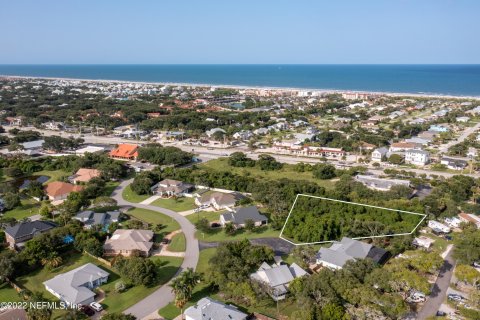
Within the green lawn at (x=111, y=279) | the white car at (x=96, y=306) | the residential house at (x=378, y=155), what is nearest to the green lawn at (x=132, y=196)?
the green lawn at (x=111, y=279)

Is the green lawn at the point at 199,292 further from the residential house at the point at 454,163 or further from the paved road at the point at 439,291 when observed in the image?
the residential house at the point at 454,163

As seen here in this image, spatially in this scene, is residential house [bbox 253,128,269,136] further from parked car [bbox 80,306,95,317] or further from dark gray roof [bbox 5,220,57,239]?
parked car [bbox 80,306,95,317]

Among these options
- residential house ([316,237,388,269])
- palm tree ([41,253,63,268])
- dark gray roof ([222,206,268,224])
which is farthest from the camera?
dark gray roof ([222,206,268,224])

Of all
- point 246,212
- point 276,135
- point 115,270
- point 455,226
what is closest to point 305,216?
point 246,212

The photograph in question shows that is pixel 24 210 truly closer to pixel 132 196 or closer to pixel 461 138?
pixel 132 196

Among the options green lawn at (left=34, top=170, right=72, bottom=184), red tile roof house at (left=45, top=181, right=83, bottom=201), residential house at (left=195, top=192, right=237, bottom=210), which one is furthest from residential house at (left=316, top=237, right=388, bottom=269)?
green lawn at (left=34, top=170, right=72, bottom=184)

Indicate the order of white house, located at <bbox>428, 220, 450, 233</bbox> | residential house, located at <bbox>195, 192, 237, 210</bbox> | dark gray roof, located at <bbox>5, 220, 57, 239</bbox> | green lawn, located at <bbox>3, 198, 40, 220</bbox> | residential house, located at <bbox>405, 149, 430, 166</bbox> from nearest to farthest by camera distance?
dark gray roof, located at <bbox>5, 220, 57, 239</bbox> < white house, located at <bbox>428, 220, 450, 233</bbox> < green lawn, located at <bbox>3, 198, 40, 220</bbox> < residential house, located at <bbox>195, 192, 237, 210</bbox> < residential house, located at <bbox>405, 149, 430, 166</bbox>

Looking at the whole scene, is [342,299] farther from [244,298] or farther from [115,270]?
[115,270]
